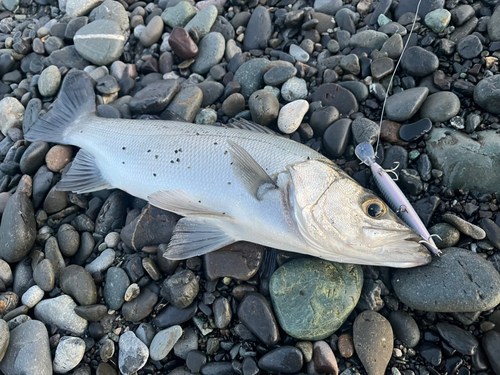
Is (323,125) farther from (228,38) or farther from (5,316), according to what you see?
(5,316)

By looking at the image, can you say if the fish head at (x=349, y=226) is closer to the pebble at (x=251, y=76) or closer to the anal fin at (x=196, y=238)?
the anal fin at (x=196, y=238)

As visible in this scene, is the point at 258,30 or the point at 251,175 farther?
the point at 258,30

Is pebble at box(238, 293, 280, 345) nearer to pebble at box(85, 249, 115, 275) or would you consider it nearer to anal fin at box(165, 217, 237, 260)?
anal fin at box(165, 217, 237, 260)

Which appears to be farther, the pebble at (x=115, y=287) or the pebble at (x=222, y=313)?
the pebble at (x=115, y=287)

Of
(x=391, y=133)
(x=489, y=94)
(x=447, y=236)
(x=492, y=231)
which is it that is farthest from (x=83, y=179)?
(x=489, y=94)

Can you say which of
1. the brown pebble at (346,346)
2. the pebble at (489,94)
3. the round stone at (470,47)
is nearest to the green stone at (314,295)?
the brown pebble at (346,346)

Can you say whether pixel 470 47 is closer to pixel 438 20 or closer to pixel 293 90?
pixel 438 20

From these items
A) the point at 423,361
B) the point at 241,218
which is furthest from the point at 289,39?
the point at 423,361
